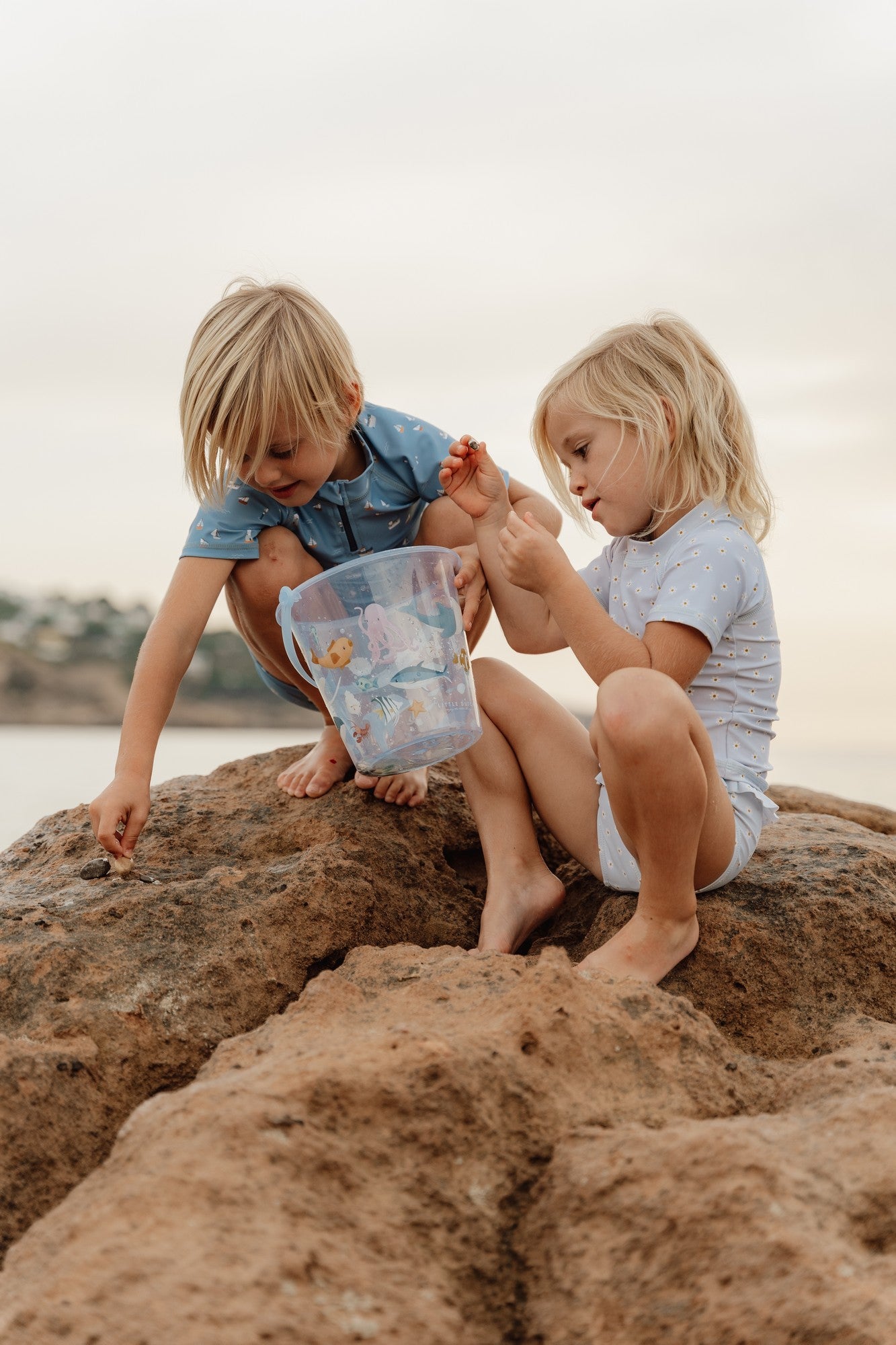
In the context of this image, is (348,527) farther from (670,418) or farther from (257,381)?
(670,418)

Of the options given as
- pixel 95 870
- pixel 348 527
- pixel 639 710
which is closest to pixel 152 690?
pixel 95 870

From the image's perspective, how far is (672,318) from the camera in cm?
244

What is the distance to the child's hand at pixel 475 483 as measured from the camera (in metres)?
2.42

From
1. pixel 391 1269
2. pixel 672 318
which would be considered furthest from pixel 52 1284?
pixel 672 318

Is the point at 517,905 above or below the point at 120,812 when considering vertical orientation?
below

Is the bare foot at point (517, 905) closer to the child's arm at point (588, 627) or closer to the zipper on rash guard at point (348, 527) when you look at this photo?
the child's arm at point (588, 627)

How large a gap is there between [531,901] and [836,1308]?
1.36 meters

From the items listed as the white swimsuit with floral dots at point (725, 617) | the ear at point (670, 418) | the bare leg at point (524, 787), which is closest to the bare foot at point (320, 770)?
the bare leg at point (524, 787)

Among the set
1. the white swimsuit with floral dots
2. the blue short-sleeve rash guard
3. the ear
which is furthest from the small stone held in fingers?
the ear

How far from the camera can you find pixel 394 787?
8.32 ft

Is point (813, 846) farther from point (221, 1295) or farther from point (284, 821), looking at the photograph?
point (221, 1295)

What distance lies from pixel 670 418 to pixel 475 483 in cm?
44

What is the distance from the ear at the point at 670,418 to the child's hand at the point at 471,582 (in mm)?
477

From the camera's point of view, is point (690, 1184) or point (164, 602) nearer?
point (690, 1184)
